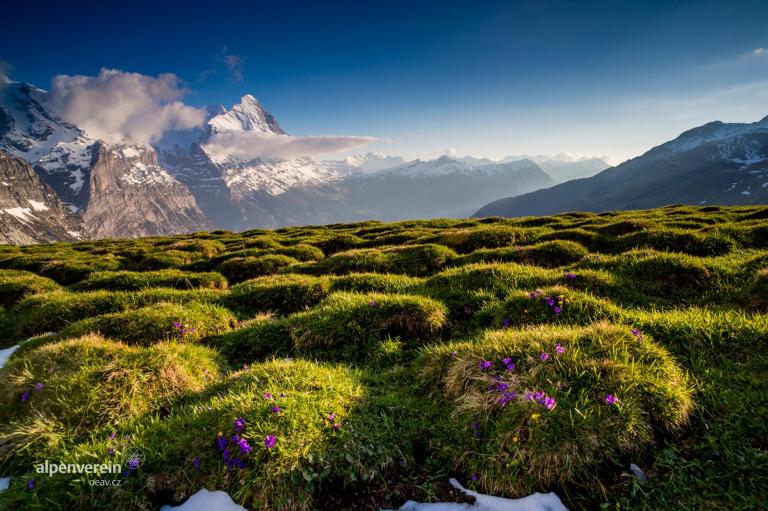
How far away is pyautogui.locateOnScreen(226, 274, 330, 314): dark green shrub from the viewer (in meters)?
11.0

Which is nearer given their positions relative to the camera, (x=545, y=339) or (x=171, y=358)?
(x=545, y=339)

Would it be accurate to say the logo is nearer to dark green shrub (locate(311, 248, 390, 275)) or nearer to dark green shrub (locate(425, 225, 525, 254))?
dark green shrub (locate(311, 248, 390, 275))

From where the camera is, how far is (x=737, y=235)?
1420 cm

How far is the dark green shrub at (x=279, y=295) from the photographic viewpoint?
432 inches

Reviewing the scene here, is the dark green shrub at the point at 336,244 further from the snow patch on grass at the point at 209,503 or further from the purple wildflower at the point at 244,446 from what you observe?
the snow patch on grass at the point at 209,503

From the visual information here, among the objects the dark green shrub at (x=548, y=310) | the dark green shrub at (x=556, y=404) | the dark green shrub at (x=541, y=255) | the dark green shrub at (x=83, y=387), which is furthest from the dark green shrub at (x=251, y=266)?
the dark green shrub at (x=556, y=404)

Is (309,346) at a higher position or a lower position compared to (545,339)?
lower

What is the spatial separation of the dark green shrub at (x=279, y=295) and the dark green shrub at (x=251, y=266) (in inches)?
166

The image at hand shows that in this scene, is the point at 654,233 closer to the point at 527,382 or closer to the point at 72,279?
the point at 527,382

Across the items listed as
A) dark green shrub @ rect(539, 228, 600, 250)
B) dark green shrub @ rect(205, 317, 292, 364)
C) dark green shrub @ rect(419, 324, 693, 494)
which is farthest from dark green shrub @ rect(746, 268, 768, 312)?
dark green shrub @ rect(205, 317, 292, 364)

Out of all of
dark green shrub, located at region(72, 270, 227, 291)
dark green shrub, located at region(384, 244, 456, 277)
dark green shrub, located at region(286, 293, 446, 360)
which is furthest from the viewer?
dark green shrub, located at region(384, 244, 456, 277)

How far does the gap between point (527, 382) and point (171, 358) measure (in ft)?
19.5

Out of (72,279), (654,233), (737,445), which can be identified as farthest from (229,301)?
(654,233)

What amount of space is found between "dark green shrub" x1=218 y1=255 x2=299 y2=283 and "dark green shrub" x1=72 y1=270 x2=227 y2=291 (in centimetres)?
133
